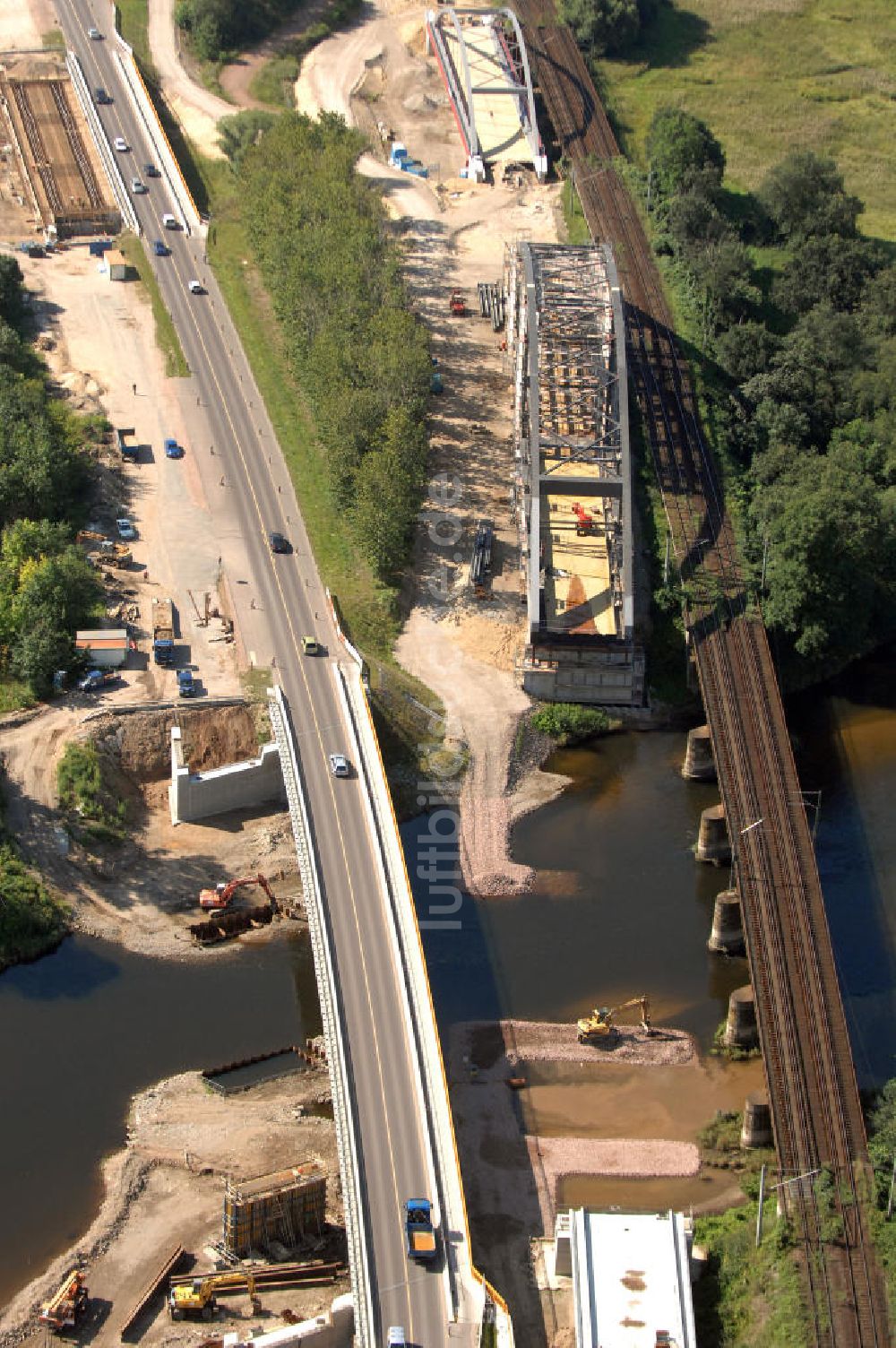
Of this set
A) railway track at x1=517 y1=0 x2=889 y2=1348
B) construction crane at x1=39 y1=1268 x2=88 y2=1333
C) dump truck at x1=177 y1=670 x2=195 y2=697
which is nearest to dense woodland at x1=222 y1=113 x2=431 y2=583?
dump truck at x1=177 y1=670 x2=195 y2=697

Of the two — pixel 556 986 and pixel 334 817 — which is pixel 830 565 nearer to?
pixel 556 986

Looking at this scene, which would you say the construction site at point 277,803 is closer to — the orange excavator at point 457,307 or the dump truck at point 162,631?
the orange excavator at point 457,307

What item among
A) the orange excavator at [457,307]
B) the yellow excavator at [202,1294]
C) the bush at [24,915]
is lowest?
the yellow excavator at [202,1294]

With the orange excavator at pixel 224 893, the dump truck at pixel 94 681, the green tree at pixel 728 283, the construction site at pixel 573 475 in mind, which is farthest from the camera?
the green tree at pixel 728 283

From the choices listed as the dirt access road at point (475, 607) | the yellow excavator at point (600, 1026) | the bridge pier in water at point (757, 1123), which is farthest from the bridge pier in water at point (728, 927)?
the bridge pier in water at point (757, 1123)

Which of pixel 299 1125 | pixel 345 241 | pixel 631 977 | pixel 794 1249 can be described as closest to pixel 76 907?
pixel 299 1125

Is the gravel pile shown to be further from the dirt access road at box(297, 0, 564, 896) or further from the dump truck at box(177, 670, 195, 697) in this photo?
the dump truck at box(177, 670, 195, 697)
